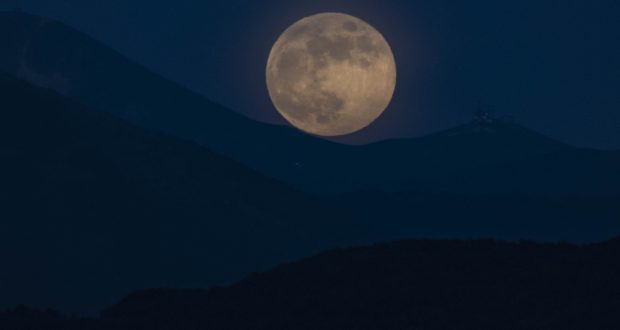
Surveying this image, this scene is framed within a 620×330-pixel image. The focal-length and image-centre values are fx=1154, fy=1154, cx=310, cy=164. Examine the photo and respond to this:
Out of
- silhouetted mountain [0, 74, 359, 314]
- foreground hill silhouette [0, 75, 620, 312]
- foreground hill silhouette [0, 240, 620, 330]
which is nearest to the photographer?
foreground hill silhouette [0, 240, 620, 330]

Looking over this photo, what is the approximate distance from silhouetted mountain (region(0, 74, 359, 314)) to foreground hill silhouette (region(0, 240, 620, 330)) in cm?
4448

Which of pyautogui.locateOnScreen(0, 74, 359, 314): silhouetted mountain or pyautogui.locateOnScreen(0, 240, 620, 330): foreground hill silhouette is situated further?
pyautogui.locateOnScreen(0, 74, 359, 314): silhouetted mountain

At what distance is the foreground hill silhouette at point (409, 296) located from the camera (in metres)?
30.1

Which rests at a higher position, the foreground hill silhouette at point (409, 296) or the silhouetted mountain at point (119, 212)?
the silhouetted mountain at point (119, 212)

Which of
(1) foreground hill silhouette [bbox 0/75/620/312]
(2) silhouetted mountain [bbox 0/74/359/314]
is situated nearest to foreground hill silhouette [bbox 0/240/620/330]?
(1) foreground hill silhouette [bbox 0/75/620/312]

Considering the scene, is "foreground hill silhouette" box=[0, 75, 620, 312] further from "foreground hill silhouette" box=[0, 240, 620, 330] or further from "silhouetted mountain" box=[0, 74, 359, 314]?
"foreground hill silhouette" box=[0, 240, 620, 330]

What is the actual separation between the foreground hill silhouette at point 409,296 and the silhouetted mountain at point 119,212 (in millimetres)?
44478

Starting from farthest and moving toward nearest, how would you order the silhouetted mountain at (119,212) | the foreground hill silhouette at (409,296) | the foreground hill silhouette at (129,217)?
the foreground hill silhouette at (129,217) < the silhouetted mountain at (119,212) < the foreground hill silhouette at (409,296)

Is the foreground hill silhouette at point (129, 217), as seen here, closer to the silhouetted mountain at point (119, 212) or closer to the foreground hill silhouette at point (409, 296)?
the silhouetted mountain at point (119, 212)

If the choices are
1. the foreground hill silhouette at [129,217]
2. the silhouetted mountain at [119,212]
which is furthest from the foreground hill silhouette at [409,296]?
the silhouetted mountain at [119,212]

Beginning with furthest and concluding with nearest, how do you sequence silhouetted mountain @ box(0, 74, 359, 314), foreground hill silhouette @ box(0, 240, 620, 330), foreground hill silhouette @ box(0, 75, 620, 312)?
foreground hill silhouette @ box(0, 75, 620, 312) → silhouetted mountain @ box(0, 74, 359, 314) → foreground hill silhouette @ box(0, 240, 620, 330)

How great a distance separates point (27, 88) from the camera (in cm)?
11988

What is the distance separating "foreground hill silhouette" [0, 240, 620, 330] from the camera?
30094 mm

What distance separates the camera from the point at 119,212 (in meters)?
99.3
